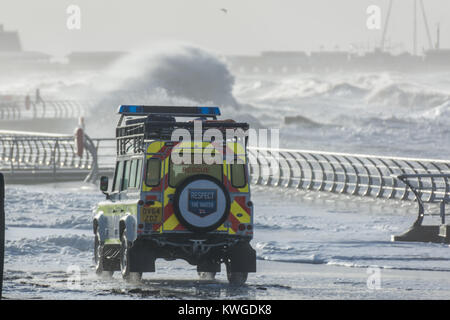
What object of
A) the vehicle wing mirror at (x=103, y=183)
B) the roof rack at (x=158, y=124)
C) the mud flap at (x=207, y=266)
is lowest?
the mud flap at (x=207, y=266)

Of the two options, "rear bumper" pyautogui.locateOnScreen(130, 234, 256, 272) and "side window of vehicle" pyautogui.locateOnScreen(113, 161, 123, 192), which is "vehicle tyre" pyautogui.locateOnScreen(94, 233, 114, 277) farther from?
"rear bumper" pyautogui.locateOnScreen(130, 234, 256, 272)

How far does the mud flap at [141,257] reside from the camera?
50.1 feet

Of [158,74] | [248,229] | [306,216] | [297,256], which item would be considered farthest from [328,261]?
[158,74]

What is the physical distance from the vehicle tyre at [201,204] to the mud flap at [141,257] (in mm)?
601

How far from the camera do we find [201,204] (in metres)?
15.0

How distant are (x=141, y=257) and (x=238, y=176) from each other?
1535 millimetres

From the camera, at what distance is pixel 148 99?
11138 cm

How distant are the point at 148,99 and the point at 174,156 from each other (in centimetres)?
9651

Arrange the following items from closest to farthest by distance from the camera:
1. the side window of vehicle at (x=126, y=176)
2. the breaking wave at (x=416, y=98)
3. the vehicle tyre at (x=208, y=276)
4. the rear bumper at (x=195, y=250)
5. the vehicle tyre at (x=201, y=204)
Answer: the vehicle tyre at (x=201, y=204) → the rear bumper at (x=195, y=250) → the side window of vehicle at (x=126, y=176) → the vehicle tyre at (x=208, y=276) → the breaking wave at (x=416, y=98)

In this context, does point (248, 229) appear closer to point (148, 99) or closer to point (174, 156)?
point (174, 156)

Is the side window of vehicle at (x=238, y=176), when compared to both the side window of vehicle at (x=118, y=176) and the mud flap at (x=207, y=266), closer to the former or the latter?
the mud flap at (x=207, y=266)

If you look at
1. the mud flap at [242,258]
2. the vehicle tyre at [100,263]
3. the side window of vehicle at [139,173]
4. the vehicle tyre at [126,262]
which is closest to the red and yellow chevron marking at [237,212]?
the mud flap at [242,258]

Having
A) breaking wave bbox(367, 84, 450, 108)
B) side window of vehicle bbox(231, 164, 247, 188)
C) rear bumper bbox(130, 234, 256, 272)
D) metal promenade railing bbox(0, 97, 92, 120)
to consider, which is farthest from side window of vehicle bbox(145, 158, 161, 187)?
breaking wave bbox(367, 84, 450, 108)

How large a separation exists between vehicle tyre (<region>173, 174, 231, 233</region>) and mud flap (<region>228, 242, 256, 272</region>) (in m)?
0.53
